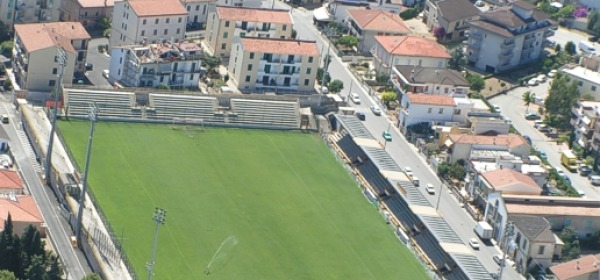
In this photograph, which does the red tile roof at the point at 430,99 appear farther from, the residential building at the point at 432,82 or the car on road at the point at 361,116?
the car on road at the point at 361,116

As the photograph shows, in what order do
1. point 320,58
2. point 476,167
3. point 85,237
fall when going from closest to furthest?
1. point 85,237
2. point 476,167
3. point 320,58

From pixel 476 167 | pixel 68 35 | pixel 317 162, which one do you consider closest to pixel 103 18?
pixel 68 35

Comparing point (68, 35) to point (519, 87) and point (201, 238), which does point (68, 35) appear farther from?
point (519, 87)

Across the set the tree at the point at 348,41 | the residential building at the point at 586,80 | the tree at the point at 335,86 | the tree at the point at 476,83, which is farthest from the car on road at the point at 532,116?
the tree at the point at 348,41

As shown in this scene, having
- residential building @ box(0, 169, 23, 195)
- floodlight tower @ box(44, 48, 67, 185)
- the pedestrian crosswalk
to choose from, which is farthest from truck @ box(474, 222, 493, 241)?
residential building @ box(0, 169, 23, 195)

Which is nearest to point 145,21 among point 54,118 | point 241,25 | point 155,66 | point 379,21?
point 155,66

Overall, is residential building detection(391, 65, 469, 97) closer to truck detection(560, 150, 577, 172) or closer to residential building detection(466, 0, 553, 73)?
residential building detection(466, 0, 553, 73)

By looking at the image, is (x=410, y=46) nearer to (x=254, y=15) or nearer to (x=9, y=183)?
(x=254, y=15)
